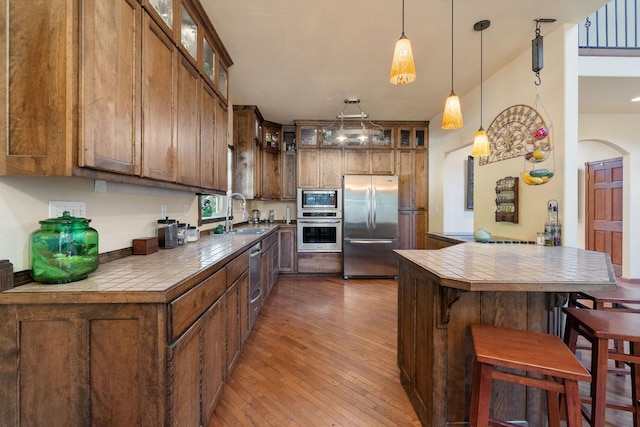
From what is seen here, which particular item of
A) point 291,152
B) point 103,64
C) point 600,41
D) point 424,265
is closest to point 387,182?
point 291,152

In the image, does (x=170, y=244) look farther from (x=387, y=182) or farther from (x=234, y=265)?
(x=387, y=182)

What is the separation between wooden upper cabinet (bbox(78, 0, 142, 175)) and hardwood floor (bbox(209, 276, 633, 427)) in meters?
1.52

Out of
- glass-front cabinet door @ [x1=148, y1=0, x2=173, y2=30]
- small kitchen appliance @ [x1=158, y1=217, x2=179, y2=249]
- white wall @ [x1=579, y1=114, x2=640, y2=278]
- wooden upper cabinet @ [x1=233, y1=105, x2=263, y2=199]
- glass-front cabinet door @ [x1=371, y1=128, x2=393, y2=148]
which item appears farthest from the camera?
glass-front cabinet door @ [x1=371, y1=128, x2=393, y2=148]

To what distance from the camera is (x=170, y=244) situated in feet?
6.60

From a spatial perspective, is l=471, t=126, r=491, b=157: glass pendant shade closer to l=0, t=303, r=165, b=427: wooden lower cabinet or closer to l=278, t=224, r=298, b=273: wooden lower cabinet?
l=0, t=303, r=165, b=427: wooden lower cabinet

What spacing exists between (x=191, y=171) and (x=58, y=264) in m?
1.04

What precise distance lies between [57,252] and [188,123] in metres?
1.16

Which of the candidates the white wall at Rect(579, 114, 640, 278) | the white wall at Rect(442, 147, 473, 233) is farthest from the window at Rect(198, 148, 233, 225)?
the white wall at Rect(579, 114, 640, 278)

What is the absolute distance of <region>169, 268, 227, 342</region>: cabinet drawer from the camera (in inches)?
41.9

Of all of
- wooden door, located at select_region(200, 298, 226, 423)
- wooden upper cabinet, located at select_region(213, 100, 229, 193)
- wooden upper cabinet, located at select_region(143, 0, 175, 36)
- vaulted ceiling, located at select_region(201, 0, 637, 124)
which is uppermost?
vaulted ceiling, located at select_region(201, 0, 637, 124)

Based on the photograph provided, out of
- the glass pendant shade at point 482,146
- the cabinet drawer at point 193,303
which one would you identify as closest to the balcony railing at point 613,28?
the glass pendant shade at point 482,146

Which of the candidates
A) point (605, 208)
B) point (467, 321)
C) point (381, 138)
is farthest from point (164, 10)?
point (605, 208)

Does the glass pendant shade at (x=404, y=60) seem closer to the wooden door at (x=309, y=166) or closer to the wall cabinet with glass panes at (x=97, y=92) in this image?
the wall cabinet with glass panes at (x=97, y=92)

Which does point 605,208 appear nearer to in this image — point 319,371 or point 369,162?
point 369,162
